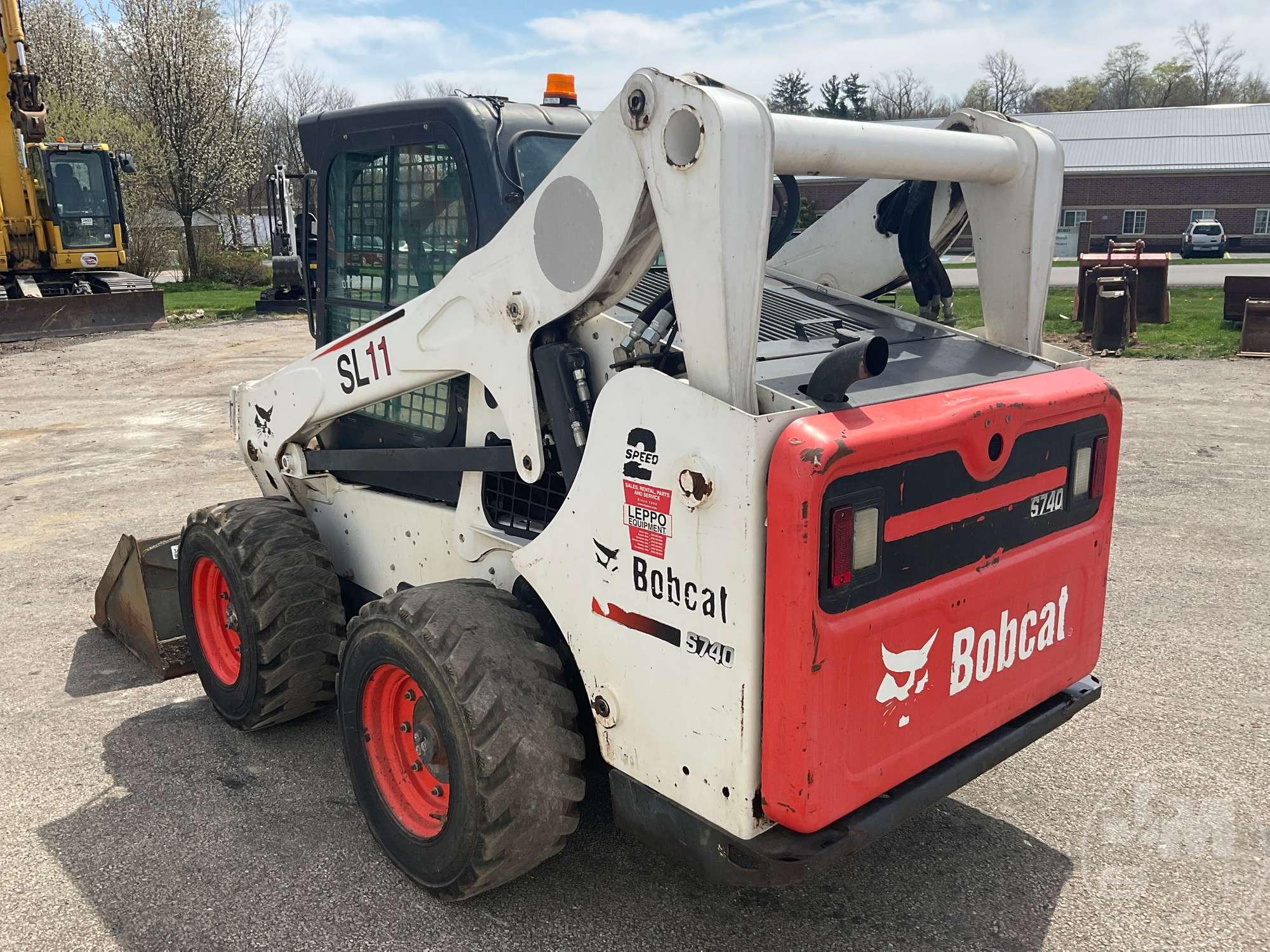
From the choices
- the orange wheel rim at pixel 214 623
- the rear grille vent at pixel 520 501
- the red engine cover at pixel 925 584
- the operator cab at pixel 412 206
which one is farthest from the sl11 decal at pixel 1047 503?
the orange wheel rim at pixel 214 623

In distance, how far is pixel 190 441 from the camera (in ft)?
32.2

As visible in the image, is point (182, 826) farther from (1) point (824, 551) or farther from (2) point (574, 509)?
(1) point (824, 551)

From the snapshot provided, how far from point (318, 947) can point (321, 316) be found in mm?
2281

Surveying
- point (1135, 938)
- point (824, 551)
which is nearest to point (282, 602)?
point (824, 551)

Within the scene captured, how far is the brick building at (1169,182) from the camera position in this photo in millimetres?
46062

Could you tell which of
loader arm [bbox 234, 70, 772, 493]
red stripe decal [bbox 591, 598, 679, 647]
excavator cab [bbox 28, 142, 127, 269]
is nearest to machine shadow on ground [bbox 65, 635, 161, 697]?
loader arm [bbox 234, 70, 772, 493]

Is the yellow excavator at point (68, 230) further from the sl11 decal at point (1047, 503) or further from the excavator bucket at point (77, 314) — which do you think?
the sl11 decal at point (1047, 503)

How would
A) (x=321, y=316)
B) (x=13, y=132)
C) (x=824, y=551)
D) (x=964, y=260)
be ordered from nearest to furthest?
(x=824, y=551)
(x=321, y=316)
(x=13, y=132)
(x=964, y=260)

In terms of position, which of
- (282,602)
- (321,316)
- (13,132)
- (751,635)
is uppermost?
(13,132)

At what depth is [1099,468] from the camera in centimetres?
308

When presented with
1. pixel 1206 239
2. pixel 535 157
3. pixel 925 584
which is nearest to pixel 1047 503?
pixel 925 584

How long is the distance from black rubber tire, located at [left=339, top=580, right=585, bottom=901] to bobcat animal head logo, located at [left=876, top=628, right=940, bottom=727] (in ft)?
2.73

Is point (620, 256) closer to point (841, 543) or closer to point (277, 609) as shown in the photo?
point (841, 543)

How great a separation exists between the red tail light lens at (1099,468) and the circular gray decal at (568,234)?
1574mm
